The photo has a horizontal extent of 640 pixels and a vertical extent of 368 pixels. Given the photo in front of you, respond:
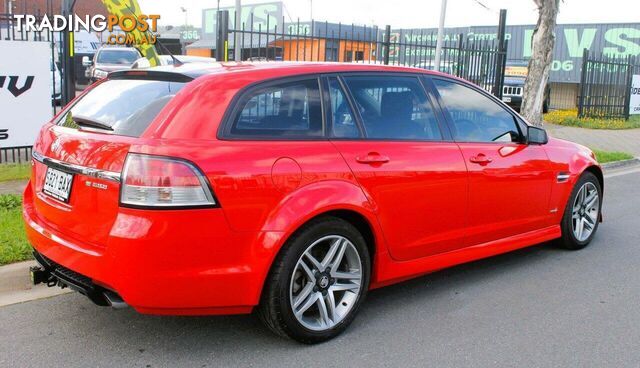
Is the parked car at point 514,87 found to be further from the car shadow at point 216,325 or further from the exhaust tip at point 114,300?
the exhaust tip at point 114,300

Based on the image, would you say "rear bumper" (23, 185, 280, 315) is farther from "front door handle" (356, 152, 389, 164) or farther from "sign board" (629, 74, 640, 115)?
"sign board" (629, 74, 640, 115)

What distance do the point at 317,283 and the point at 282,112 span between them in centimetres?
101

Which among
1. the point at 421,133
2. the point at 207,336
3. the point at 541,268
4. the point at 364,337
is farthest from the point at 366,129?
the point at 541,268

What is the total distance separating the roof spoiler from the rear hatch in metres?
0.01

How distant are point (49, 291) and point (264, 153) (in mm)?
2109

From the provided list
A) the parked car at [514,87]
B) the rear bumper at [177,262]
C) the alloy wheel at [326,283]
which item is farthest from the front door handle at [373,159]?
the parked car at [514,87]

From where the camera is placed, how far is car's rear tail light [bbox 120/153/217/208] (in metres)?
3.05

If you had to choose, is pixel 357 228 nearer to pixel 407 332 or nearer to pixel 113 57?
pixel 407 332

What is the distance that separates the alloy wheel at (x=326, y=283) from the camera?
11.8 feet

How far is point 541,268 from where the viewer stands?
525 centimetres

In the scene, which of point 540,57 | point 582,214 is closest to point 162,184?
point 582,214

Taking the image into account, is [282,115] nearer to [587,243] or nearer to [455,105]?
[455,105]

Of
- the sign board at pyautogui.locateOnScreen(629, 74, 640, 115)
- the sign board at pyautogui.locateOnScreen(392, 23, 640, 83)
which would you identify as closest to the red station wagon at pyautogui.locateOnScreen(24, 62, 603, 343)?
the sign board at pyautogui.locateOnScreen(629, 74, 640, 115)

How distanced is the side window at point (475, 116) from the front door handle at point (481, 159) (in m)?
0.14
